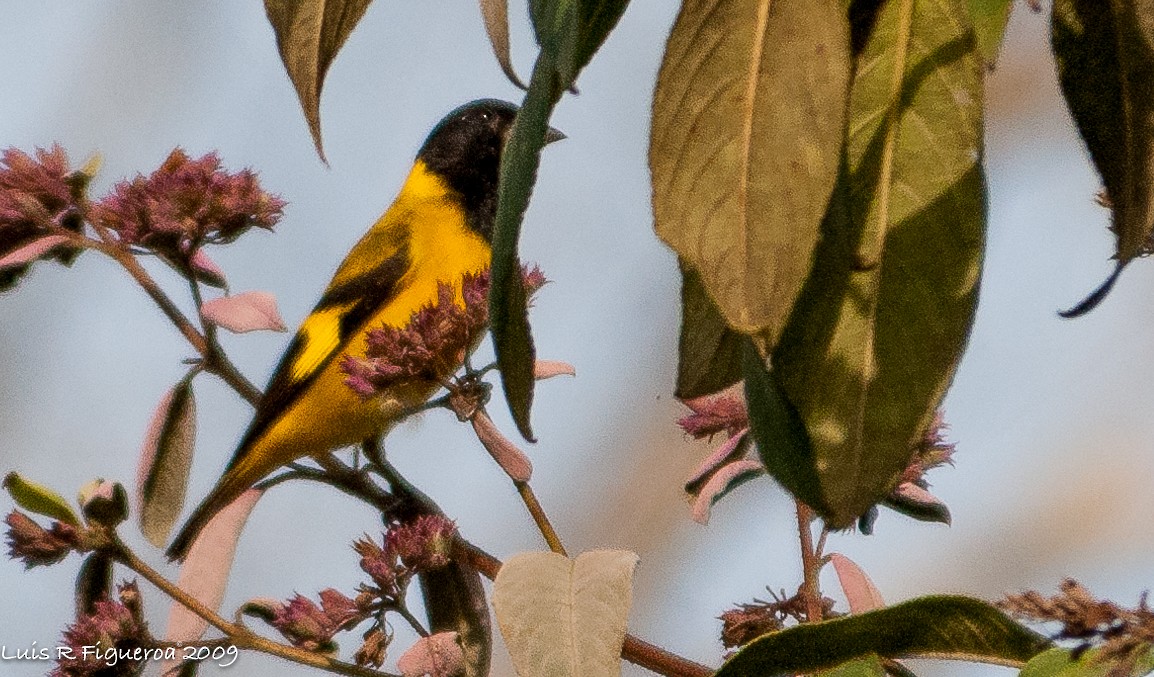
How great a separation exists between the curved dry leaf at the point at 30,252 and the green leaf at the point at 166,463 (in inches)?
9.7

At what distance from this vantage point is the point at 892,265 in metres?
1.30

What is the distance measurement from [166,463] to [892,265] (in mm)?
1054

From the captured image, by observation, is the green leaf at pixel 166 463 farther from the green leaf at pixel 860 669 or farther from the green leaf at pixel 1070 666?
the green leaf at pixel 1070 666

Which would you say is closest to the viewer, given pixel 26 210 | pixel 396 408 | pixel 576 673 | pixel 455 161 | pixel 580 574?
pixel 576 673

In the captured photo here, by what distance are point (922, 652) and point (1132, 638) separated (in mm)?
→ 380

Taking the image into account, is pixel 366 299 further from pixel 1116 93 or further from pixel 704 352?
pixel 1116 93

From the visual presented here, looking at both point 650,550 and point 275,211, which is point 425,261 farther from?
point 650,550

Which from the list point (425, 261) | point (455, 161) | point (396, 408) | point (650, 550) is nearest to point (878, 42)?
point (396, 408)

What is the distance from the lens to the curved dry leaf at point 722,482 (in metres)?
1.56

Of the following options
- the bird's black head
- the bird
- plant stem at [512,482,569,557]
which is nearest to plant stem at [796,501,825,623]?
plant stem at [512,482,569,557]

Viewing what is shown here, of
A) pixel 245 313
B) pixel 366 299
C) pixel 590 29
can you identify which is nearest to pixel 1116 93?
A: pixel 590 29

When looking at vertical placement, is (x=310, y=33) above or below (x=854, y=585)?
above

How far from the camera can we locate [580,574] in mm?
1305

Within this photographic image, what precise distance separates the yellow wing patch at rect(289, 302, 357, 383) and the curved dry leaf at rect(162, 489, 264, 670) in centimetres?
150
